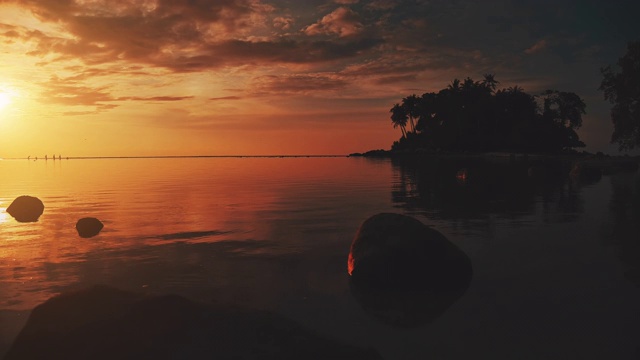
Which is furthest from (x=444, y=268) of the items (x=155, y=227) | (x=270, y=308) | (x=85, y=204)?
(x=85, y=204)

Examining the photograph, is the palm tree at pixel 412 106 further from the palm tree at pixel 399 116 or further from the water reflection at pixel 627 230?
the water reflection at pixel 627 230

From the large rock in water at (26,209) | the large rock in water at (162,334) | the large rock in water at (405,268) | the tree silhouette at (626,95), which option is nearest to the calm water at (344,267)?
the large rock in water at (405,268)

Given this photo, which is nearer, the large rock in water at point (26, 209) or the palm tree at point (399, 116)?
the large rock in water at point (26, 209)

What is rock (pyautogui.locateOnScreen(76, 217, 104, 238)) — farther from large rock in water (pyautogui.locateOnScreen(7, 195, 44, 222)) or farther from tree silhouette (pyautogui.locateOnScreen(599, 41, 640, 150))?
tree silhouette (pyautogui.locateOnScreen(599, 41, 640, 150))

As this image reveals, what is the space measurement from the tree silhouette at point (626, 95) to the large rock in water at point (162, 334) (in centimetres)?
4685

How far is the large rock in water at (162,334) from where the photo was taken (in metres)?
3.77

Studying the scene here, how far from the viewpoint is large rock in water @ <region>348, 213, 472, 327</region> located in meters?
6.58

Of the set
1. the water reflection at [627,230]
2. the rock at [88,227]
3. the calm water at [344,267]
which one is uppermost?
the rock at [88,227]

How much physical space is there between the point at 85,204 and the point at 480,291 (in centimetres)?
1844

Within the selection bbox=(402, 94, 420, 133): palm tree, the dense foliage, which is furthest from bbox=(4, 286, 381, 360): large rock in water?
bbox=(402, 94, 420, 133): palm tree

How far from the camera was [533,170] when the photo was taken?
3566 cm

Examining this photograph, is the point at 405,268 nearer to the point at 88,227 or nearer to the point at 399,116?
the point at 88,227

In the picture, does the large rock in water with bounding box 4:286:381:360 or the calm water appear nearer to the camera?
the large rock in water with bounding box 4:286:381:360

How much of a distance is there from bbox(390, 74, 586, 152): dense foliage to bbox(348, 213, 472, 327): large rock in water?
7824 centimetres
